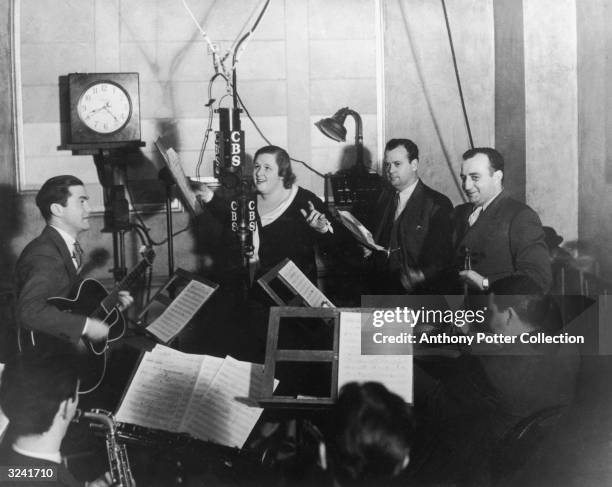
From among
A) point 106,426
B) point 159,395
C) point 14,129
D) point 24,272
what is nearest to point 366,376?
point 159,395

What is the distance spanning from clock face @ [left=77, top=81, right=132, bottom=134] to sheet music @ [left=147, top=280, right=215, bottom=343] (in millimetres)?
1239

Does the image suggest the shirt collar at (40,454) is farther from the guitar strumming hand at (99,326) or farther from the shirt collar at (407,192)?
the shirt collar at (407,192)

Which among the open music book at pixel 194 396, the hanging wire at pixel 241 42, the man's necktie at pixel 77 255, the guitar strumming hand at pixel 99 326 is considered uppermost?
the hanging wire at pixel 241 42

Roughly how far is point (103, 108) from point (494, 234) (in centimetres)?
212

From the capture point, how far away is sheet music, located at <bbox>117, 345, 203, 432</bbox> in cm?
233

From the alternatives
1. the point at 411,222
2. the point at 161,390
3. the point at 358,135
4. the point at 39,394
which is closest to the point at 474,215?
the point at 411,222

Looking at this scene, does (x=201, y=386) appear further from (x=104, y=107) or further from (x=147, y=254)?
(x=104, y=107)

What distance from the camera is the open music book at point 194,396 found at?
91.3 inches

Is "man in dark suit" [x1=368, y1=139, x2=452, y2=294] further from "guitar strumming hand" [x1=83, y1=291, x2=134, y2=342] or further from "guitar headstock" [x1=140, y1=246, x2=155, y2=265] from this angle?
"guitar strumming hand" [x1=83, y1=291, x2=134, y2=342]

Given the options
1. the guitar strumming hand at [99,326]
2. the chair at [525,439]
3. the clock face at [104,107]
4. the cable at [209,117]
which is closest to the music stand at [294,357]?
the chair at [525,439]

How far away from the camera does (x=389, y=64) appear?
12.1 ft

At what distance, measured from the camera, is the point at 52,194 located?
291 centimetres

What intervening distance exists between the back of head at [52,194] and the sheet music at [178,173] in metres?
0.45

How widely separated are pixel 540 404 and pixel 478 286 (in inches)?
22.0
